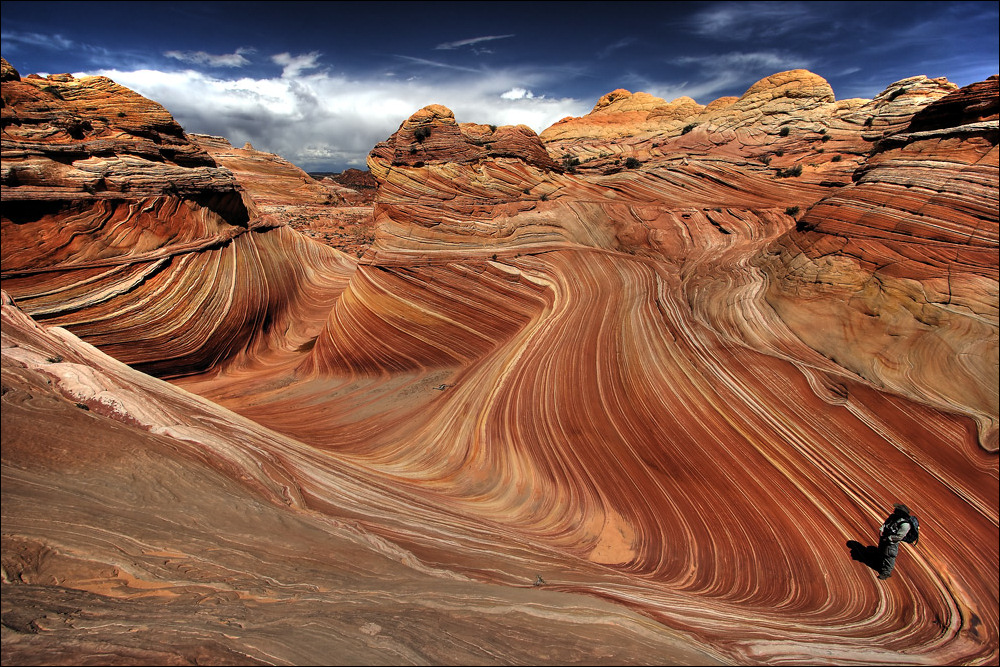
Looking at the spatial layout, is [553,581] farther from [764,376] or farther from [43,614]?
[764,376]

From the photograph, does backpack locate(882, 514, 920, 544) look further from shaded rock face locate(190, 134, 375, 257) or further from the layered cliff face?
shaded rock face locate(190, 134, 375, 257)

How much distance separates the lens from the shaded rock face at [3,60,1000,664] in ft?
9.97

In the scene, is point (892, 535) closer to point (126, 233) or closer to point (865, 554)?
point (865, 554)

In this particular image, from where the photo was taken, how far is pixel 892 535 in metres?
4.41

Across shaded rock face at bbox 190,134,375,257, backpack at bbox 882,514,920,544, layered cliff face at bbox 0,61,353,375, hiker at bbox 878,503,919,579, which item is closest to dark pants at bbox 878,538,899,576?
hiker at bbox 878,503,919,579

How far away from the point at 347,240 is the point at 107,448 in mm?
21440

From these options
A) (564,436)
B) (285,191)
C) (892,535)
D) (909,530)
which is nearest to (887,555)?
(892,535)

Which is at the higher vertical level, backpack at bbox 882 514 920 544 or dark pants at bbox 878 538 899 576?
backpack at bbox 882 514 920 544

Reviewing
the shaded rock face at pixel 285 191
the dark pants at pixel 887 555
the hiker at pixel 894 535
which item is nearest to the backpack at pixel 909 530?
the hiker at pixel 894 535

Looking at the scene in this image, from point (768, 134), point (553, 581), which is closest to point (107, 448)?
point (553, 581)

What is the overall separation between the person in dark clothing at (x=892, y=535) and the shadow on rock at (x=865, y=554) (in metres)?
0.11

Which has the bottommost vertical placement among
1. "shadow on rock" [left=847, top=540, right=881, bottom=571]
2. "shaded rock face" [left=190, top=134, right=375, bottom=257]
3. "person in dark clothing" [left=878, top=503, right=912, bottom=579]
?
→ "shadow on rock" [left=847, top=540, right=881, bottom=571]

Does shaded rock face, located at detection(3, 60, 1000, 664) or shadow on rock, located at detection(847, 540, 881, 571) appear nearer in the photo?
shaded rock face, located at detection(3, 60, 1000, 664)

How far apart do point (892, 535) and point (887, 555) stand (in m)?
0.25
